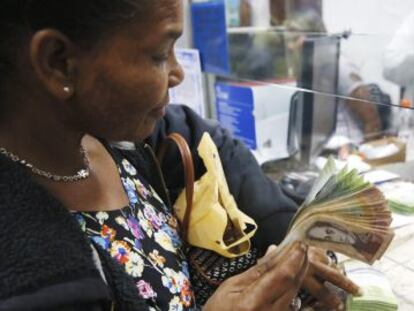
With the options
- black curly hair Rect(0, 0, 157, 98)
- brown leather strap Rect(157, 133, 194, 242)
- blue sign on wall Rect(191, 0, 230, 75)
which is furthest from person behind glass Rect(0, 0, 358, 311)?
blue sign on wall Rect(191, 0, 230, 75)

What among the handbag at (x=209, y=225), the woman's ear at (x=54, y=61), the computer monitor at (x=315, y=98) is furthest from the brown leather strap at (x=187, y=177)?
the computer monitor at (x=315, y=98)

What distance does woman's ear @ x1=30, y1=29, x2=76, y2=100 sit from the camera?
1.72 feet

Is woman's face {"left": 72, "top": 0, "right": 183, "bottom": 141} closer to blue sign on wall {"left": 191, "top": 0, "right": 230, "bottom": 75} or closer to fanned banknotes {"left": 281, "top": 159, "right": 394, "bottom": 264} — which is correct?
fanned banknotes {"left": 281, "top": 159, "right": 394, "bottom": 264}

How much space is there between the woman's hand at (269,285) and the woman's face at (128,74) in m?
0.28

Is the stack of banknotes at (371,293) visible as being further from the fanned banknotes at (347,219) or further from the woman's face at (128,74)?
the woman's face at (128,74)

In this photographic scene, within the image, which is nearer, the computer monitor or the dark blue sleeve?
the dark blue sleeve

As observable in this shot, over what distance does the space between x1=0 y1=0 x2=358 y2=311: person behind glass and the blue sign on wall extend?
1622 mm

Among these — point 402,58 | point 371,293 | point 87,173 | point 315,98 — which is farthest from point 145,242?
point 315,98

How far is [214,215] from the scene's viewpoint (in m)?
0.83

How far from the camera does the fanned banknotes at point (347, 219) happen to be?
2.21 feet

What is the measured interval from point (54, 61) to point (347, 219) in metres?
0.46

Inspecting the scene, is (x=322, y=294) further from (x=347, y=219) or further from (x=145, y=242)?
(x=145, y=242)

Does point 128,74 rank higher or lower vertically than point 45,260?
higher

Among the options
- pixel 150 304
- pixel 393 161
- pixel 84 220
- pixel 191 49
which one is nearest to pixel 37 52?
pixel 84 220
